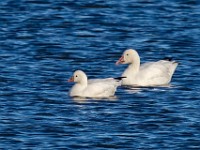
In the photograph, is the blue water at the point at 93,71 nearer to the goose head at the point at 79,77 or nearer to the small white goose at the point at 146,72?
the goose head at the point at 79,77

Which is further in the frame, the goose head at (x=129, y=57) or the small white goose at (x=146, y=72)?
the goose head at (x=129, y=57)

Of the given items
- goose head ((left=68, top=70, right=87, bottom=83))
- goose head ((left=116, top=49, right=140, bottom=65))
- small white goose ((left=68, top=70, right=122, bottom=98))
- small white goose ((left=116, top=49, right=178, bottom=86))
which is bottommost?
small white goose ((left=68, top=70, right=122, bottom=98))

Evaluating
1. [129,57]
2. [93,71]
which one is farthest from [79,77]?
[93,71]

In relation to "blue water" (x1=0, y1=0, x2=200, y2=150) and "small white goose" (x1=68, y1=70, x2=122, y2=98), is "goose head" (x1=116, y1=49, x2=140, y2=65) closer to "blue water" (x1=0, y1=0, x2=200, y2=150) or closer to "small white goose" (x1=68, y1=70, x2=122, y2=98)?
"blue water" (x1=0, y1=0, x2=200, y2=150)

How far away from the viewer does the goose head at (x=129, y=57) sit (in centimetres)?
2561

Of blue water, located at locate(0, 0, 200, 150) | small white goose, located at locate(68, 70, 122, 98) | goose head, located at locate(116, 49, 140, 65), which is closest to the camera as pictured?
blue water, located at locate(0, 0, 200, 150)

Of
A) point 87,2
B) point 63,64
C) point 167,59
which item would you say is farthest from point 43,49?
point 87,2

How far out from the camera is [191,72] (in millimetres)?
26094

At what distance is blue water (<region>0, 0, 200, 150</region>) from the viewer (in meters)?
19.7

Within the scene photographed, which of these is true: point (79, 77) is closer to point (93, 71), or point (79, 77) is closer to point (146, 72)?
point (146, 72)

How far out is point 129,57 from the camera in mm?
25672

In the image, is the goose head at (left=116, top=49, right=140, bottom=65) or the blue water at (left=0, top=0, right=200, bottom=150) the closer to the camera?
the blue water at (left=0, top=0, right=200, bottom=150)

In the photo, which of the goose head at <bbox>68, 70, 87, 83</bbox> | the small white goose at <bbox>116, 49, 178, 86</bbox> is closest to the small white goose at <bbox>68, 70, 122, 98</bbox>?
the goose head at <bbox>68, 70, 87, 83</bbox>

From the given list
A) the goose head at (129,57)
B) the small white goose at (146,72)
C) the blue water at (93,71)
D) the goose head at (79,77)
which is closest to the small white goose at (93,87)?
the goose head at (79,77)
